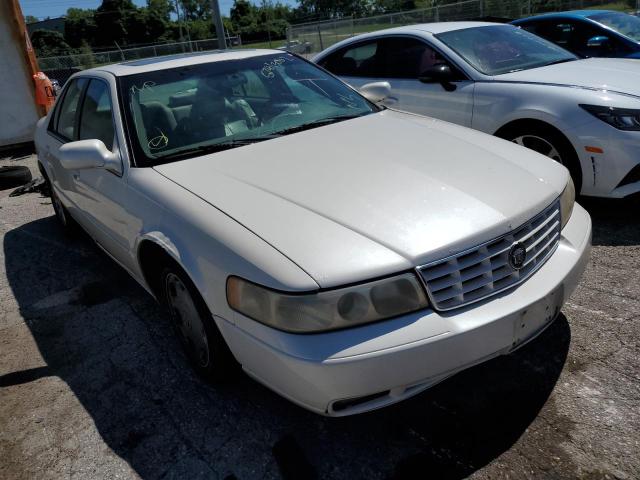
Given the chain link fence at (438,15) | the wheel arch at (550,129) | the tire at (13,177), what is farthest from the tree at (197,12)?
the wheel arch at (550,129)

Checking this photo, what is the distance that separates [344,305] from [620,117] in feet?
9.60

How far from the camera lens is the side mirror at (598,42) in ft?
22.4

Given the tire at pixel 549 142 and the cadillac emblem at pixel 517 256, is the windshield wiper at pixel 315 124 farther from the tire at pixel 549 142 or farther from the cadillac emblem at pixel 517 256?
the tire at pixel 549 142

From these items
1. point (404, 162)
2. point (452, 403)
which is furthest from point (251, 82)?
point (452, 403)

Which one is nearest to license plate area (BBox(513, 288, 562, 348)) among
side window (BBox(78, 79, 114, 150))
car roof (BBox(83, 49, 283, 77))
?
side window (BBox(78, 79, 114, 150))

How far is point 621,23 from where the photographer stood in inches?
292

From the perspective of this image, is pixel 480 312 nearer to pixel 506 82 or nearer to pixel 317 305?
pixel 317 305

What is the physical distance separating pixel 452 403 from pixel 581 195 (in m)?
2.34

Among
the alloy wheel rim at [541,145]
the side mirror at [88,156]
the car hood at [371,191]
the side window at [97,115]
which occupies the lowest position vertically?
the alloy wheel rim at [541,145]

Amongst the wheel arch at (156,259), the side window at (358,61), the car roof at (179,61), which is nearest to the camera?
the wheel arch at (156,259)

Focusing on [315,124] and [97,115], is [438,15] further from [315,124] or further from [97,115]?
[97,115]

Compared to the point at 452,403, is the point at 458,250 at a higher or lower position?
higher

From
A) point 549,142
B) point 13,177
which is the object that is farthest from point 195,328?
point 13,177

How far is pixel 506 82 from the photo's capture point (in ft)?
14.4
